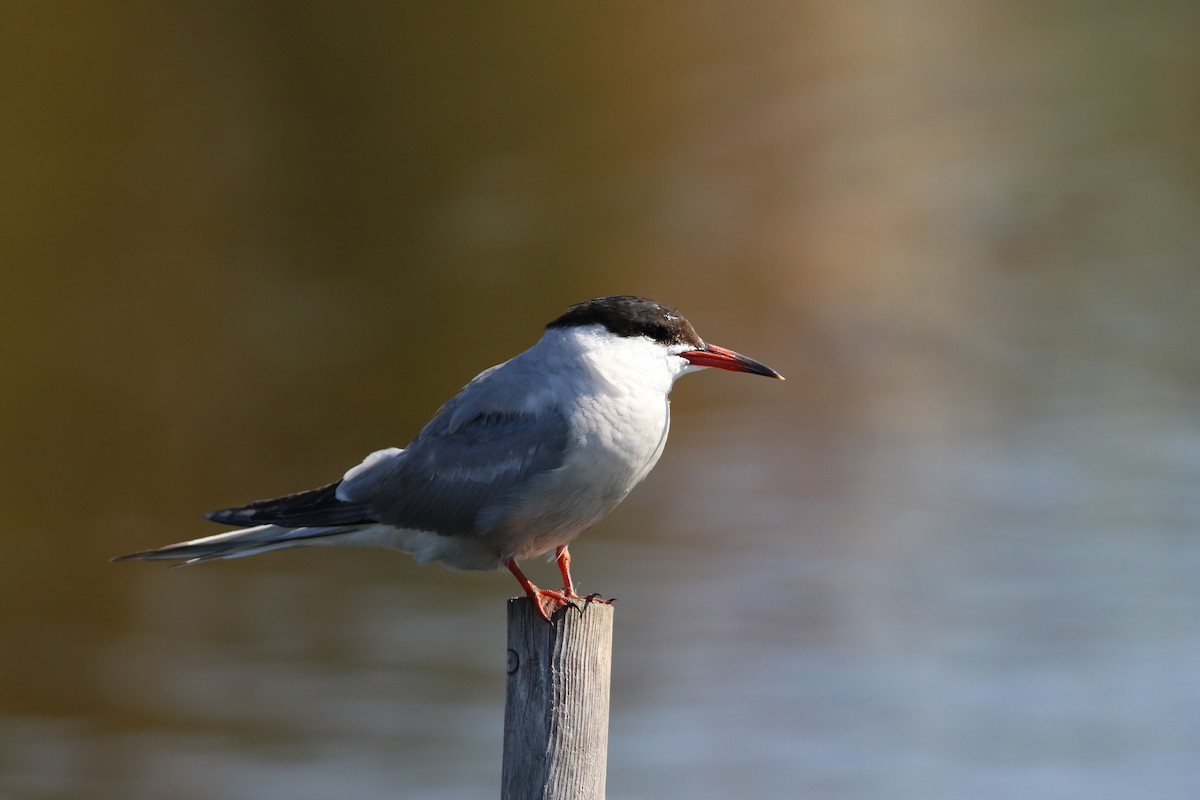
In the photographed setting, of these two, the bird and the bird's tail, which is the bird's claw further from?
the bird's tail

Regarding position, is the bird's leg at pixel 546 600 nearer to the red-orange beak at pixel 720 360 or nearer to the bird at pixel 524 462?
the bird at pixel 524 462

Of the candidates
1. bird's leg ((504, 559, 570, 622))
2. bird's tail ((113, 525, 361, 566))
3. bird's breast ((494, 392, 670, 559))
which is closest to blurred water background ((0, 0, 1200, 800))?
bird's tail ((113, 525, 361, 566))

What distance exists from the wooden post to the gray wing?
1.88 ft

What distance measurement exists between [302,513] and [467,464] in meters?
0.52

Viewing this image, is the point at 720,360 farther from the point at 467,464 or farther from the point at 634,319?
the point at 467,464

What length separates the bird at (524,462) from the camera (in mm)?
3861

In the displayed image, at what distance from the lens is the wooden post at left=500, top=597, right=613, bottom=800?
3369 mm

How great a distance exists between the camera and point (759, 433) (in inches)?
512

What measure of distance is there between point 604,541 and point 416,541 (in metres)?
6.51

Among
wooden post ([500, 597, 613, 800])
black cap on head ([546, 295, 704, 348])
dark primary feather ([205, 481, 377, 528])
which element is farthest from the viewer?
dark primary feather ([205, 481, 377, 528])

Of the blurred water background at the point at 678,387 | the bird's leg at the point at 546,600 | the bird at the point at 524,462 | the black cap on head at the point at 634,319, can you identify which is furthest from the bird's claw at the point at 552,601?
the blurred water background at the point at 678,387

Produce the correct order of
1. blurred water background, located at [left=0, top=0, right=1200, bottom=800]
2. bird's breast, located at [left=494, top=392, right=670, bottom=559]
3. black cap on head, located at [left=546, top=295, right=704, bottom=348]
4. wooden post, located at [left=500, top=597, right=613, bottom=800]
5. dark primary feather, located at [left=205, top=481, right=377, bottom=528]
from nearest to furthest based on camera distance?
wooden post, located at [left=500, top=597, right=613, bottom=800], bird's breast, located at [left=494, top=392, right=670, bottom=559], black cap on head, located at [left=546, top=295, right=704, bottom=348], dark primary feather, located at [left=205, top=481, right=377, bottom=528], blurred water background, located at [left=0, top=0, right=1200, bottom=800]

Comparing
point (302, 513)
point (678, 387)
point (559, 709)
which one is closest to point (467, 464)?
point (302, 513)

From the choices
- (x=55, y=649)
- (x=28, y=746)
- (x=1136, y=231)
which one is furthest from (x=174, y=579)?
(x=1136, y=231)
